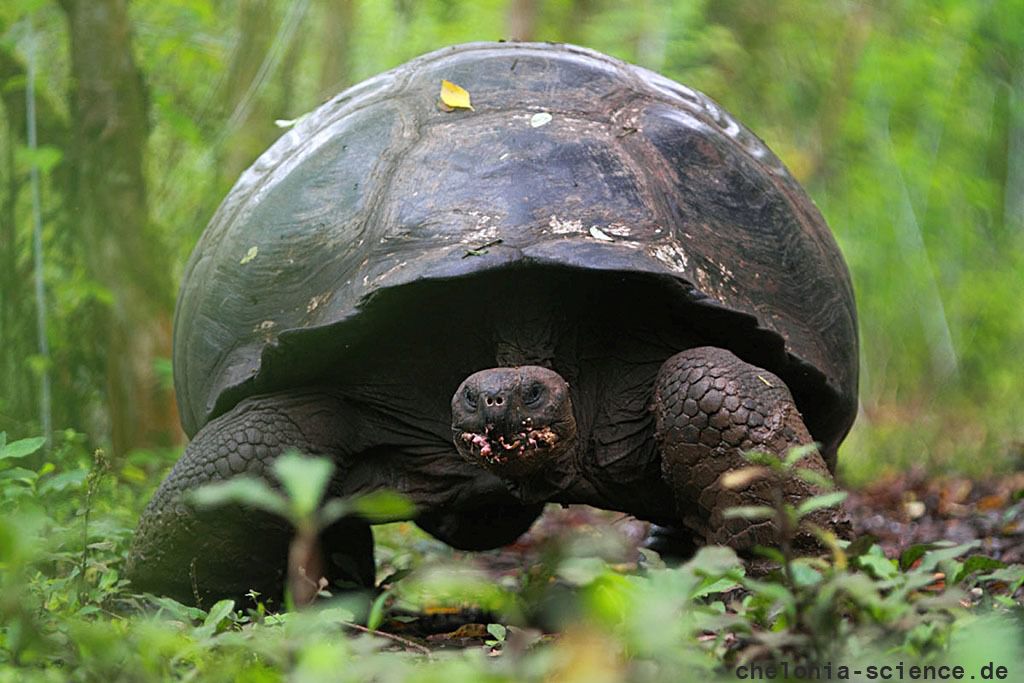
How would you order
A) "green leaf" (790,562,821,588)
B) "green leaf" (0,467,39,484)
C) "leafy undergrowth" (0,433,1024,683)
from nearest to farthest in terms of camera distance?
"leafy undergrowth" (0,433,1024,683) → "green leaf" (790,562,821,588) → "green leaf" (0,467,39,484)

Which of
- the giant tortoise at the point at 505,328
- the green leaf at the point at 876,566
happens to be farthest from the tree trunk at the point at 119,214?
the green leaf at the point at 876,566

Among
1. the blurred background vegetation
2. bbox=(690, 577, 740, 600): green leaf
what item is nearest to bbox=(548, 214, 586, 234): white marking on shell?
bbox=(690, 577, 740, 600): green leaf

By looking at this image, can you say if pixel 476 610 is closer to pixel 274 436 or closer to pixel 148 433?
pixel 274 436

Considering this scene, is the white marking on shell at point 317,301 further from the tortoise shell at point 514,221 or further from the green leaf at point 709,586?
the green leaf at point 709,586

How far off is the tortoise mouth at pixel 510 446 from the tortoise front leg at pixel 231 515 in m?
0.56

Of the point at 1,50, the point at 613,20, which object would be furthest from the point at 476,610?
the point at 613,20

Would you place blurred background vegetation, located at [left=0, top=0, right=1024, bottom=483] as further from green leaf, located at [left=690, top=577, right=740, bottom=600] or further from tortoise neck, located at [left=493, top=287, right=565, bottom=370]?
green leaf, located at [left=690, top=577, right=740, bottom=600]

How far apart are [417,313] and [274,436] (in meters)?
0.48

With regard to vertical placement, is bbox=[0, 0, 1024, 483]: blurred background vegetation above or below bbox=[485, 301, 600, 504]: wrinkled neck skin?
above

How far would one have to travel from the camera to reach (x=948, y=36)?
13.7 m

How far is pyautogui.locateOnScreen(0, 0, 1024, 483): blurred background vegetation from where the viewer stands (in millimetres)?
5719

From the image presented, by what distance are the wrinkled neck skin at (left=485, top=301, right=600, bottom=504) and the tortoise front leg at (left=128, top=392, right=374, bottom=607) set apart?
52cm

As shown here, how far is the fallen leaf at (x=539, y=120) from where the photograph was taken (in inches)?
139

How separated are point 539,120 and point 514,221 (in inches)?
19.1
